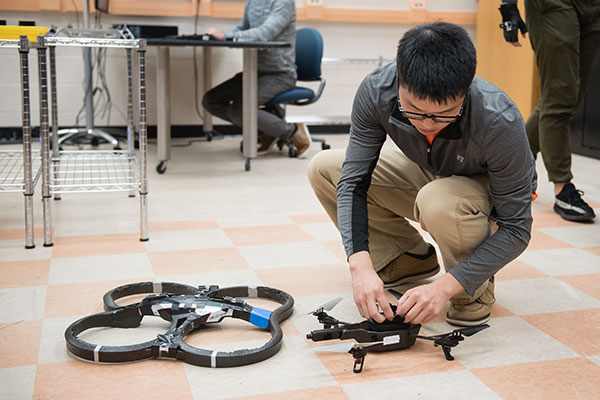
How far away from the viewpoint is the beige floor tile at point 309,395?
3.71 feet

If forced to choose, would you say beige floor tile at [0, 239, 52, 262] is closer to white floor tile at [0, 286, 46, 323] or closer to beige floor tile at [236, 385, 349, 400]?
white floor tile at [0, 286, 46, 323]

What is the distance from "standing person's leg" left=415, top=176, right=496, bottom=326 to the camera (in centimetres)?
137

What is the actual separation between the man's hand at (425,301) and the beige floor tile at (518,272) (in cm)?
60

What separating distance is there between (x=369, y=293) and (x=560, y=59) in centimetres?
160

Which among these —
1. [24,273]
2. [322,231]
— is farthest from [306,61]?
[24,273]

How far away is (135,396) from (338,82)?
4286 mm

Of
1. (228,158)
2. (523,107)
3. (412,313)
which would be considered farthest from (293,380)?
(523,107)

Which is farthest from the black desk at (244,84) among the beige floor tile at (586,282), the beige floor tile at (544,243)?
the beige floor tile at (586,282)

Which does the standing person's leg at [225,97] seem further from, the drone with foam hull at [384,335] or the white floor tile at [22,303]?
the drone with foam hull at [384,335]

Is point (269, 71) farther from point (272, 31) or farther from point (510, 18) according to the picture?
point (510, 18)

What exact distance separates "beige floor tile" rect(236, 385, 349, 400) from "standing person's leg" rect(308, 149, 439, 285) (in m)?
0.57

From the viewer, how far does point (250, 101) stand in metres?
3.45

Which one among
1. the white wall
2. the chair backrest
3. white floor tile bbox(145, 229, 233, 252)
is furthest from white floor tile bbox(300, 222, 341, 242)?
the white wall

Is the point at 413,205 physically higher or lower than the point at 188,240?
higher
